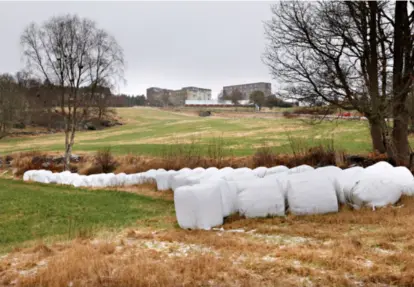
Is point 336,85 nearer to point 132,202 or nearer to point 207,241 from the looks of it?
point 132,202

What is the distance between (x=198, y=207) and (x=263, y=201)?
4.82ft

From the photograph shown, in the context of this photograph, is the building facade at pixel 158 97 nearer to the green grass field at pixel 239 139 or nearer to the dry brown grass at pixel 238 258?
the green grass field at pixel 239 139

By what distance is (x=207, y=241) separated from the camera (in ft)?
20.4

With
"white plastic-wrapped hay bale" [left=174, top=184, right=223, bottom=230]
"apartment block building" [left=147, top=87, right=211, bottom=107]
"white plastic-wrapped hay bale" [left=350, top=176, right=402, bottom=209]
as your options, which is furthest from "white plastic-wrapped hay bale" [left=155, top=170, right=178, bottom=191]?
"apartment block building" [left=147, top=87, right=211, bottom=107]

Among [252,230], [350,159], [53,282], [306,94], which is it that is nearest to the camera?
[53,282]

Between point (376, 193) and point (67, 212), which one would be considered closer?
point (376, 193)

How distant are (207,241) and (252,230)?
122cm

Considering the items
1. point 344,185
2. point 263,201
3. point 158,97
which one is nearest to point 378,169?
point 344,185

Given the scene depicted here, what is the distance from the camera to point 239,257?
5.23 m

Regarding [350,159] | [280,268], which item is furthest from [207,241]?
[350,159]

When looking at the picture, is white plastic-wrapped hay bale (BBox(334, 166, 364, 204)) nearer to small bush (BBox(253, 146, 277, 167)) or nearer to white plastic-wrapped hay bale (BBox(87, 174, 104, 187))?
small bush (BBox(253, 146, 277, 167))

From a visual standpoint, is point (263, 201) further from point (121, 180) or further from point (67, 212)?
point (121, 180)

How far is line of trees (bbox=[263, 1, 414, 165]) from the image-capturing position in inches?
484

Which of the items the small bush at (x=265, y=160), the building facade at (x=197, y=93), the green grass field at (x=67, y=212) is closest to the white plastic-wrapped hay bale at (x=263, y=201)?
the green grass field at (x=67, y=212)
